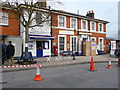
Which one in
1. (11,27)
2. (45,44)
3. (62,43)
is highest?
(11,27)

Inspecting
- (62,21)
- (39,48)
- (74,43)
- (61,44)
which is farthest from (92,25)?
(39,48)

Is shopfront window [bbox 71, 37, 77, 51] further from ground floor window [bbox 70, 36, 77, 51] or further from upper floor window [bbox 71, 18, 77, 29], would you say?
upper floor window [bbox 71, 18, 77, 29]

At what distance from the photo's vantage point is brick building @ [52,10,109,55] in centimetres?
1925

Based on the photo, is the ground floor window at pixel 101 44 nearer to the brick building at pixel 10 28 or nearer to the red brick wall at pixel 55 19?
the red brick wall at pixel 55 19

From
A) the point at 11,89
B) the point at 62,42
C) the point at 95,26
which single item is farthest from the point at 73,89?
the point at 95,26

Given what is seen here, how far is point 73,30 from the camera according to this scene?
2128 cm

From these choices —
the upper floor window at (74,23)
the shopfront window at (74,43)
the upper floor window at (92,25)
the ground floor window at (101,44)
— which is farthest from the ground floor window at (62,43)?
the ground floor window at (101,44)

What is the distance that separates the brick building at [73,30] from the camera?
19.2 metres

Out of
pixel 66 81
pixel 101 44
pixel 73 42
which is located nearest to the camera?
pixel 66 81

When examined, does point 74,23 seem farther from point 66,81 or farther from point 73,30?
point 66,81

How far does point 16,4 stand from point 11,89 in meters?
8.49

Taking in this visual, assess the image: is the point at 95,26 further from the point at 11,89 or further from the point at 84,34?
the point at 11,89

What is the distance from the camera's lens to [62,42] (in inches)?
786

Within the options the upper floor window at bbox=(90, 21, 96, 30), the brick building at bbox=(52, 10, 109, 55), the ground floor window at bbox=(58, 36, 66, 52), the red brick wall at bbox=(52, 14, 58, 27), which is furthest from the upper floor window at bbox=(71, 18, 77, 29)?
the upper floor window at bbox=(90, 21, 96, 30)
